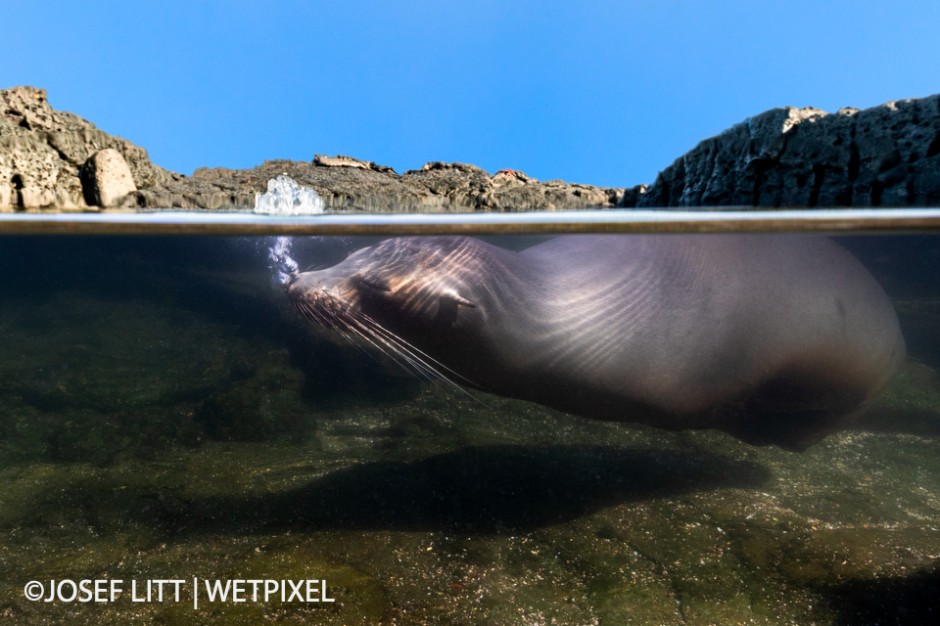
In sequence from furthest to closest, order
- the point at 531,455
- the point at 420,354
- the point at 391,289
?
the point at 531,455 → the point at 420,354 → the point at 391,289

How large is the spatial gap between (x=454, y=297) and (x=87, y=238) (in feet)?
19.4

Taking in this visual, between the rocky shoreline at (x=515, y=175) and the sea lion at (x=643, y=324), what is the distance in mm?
2021

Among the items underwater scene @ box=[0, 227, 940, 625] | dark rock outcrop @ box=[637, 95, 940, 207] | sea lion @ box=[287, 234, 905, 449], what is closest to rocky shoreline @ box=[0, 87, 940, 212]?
dark rock outcrop @ box=[637, 95, 940, 207]

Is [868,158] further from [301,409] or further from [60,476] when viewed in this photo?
[60,476]

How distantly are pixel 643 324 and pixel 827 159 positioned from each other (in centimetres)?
383

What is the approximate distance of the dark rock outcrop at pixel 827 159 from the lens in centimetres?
558

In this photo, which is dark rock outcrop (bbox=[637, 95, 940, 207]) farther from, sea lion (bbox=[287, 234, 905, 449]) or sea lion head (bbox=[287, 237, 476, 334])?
sea lion head (bbox=[287, 237, 476, 334])

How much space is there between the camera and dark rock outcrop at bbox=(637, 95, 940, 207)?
558cm

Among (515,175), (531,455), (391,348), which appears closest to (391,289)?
(391,348)

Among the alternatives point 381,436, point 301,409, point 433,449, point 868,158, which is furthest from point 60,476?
point 868,158

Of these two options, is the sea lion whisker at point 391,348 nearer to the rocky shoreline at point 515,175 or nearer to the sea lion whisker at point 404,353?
the sea lion whisker at point 404,353

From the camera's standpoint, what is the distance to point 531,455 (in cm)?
440

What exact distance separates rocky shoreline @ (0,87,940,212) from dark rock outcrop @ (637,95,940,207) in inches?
0.4

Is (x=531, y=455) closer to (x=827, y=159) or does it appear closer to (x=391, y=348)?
(x=391, y=348)
